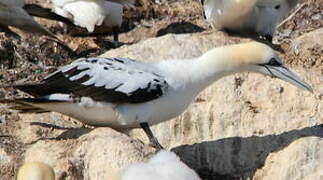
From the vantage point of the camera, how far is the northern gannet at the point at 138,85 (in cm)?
911

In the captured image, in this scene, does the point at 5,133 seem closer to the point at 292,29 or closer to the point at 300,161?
the point at 300,161

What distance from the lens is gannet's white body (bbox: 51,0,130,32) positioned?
14250 mm

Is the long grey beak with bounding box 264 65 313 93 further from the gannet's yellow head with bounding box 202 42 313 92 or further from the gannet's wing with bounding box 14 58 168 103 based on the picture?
the gannet's wing with bounding box 14 58 168 103

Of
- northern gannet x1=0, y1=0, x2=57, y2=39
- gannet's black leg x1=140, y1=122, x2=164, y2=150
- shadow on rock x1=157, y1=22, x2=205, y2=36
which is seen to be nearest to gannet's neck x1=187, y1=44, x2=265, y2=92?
gannet's black leg x1=140, y1=122, x2=164, y2=150

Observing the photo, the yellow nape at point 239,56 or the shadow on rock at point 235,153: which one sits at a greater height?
the yellow nape at point 239,56

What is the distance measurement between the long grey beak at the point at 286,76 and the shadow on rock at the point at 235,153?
1.21ft

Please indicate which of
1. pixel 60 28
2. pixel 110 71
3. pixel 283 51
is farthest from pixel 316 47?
pixel 60 28

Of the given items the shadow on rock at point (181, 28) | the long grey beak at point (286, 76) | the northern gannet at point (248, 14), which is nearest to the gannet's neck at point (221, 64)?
the long grey beak at point (286, 76)

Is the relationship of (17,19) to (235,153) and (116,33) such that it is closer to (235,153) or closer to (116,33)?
(116,33)

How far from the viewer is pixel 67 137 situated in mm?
9109

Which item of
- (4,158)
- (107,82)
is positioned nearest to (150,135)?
(107,82)

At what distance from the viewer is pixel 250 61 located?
9266 mm

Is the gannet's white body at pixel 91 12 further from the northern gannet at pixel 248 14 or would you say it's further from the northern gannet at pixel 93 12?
the northern gannet at pixel 248 14

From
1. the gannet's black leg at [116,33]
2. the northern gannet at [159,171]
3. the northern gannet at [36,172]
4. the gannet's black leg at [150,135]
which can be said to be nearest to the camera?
the northern gannet at [159,171]
